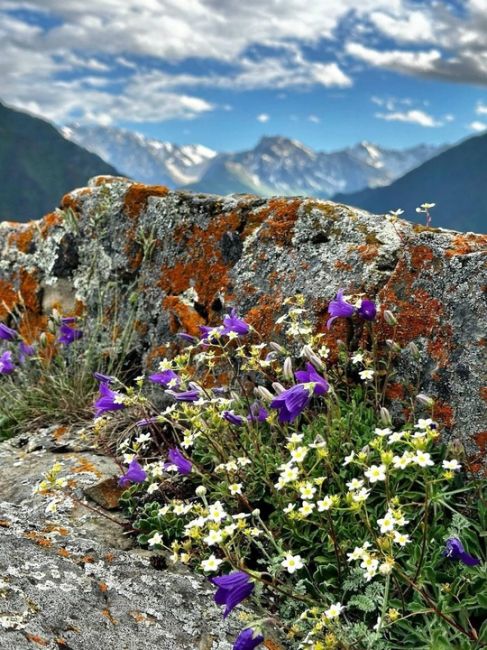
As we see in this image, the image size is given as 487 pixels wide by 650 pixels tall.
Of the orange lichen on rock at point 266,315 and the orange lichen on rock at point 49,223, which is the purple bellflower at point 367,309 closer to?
the orange lichen on rock at point 266,315

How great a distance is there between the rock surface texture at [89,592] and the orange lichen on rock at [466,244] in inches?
129

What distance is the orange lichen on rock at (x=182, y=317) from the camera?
22.5 ft

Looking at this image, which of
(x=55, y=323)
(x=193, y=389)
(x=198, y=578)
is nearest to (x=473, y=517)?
(x=198, y=578)

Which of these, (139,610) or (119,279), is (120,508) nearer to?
(139,610)

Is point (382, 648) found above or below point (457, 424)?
below

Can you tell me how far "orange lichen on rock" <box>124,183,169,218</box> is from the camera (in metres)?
8.16

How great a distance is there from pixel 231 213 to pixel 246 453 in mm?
3026

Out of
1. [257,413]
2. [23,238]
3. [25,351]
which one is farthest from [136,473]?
[23,238]

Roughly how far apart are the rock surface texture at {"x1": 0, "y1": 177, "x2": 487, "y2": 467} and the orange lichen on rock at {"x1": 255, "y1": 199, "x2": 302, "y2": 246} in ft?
0.05

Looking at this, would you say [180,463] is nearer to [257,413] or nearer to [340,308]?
[257,413]

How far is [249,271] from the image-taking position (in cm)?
667

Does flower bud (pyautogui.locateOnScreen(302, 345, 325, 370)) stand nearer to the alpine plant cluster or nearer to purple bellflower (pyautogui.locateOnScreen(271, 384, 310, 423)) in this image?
the alpine plant cluster

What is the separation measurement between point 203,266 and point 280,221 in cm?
106

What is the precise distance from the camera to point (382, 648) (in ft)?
12.0
